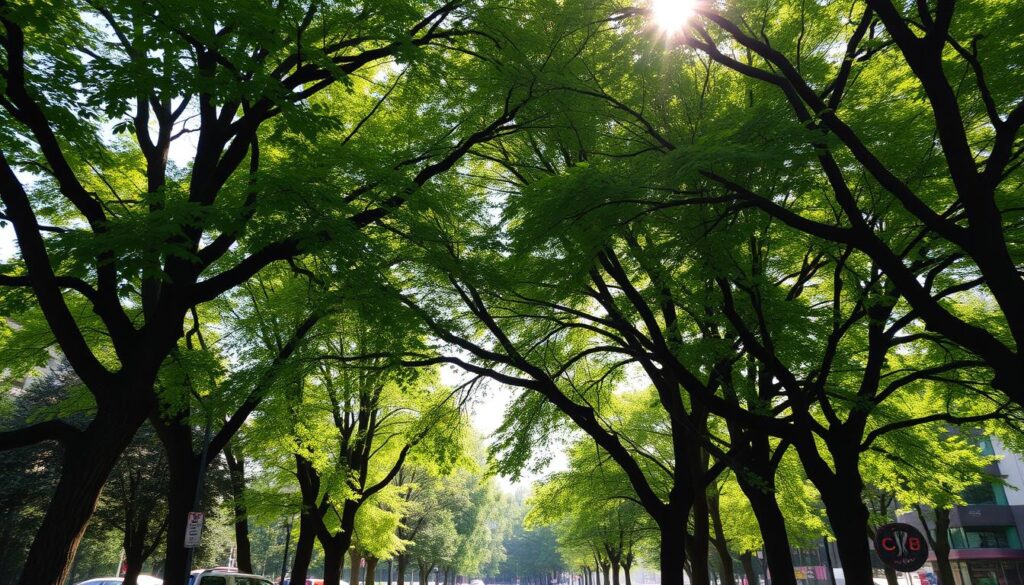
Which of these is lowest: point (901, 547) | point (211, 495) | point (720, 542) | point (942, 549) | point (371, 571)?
point (371, 571)

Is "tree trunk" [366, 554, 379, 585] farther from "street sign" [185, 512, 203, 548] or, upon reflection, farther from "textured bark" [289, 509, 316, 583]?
"street sign" [185, 512, 203, 548]

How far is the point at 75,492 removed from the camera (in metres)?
6.76

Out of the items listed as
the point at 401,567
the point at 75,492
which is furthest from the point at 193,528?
the point at 401,567

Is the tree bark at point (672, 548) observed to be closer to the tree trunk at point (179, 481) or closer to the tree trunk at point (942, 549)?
the tree trunk at point (179, 481)

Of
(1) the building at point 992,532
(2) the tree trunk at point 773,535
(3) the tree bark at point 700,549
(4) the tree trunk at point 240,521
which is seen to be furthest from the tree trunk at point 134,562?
(1) the building at point 992,532

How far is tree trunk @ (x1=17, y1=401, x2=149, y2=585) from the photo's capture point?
6.49 m

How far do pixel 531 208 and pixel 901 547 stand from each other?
7.51m

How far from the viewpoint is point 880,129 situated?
8.39 meters

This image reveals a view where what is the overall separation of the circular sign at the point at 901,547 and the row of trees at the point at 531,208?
1.59 meters

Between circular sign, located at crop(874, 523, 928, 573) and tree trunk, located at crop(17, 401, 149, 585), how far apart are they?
10618mm

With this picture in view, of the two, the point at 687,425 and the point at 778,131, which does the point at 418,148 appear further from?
the point at 687,425

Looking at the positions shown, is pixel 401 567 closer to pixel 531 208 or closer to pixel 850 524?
pixel 850 524

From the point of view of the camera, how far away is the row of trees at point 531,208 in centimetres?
646

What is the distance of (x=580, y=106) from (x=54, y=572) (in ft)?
31.9
